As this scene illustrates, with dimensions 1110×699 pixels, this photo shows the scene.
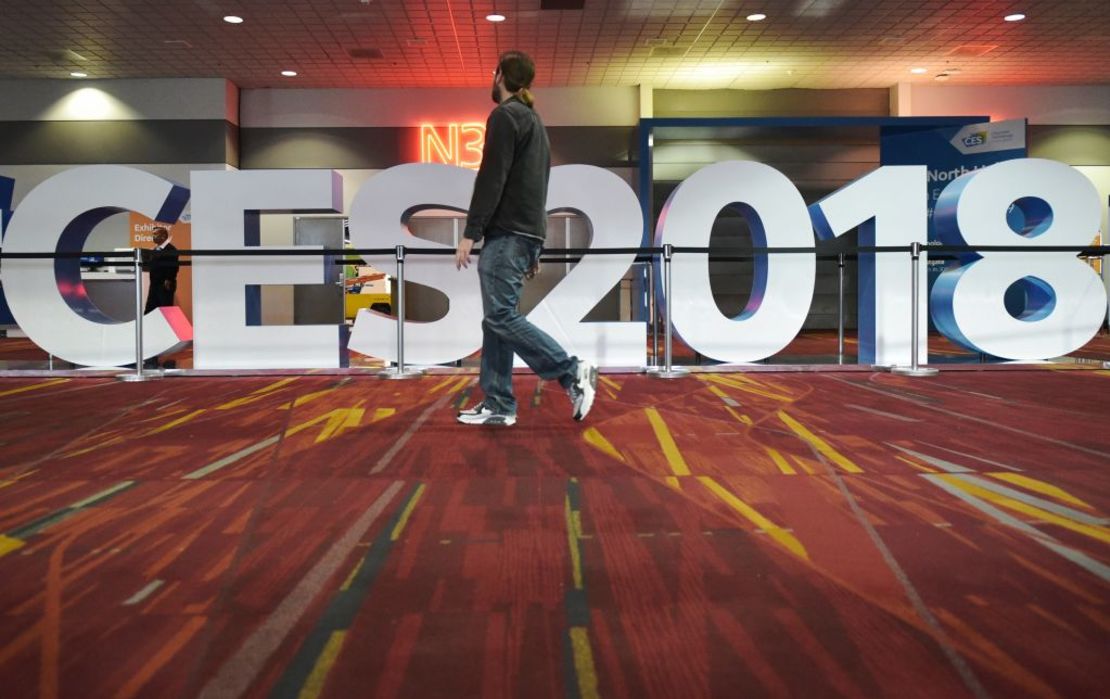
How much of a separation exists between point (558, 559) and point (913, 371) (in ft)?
16.4

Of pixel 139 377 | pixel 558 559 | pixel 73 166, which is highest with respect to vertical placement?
pixel 73 166

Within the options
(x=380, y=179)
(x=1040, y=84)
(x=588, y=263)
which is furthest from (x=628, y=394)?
(x=1040, y=84)

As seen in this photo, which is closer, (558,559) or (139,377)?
(558,559)

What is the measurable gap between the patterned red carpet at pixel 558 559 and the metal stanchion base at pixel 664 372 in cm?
215

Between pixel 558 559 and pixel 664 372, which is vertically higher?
pixel 664 372

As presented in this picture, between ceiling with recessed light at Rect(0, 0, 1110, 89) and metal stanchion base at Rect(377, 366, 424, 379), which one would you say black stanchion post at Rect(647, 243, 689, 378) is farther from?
ceiling with recessed light at Rect(0, 0, 1110, 89)

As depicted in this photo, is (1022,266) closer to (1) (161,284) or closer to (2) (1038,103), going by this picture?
(1) (161,284)

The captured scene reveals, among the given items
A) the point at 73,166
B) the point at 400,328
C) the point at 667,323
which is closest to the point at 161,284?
the point at 400,328

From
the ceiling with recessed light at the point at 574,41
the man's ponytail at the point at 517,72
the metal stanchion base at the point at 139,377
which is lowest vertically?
the metal stanchion base at the point at 139,377

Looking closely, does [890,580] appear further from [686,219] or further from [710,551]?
[686,219]

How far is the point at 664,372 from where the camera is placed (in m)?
6.40

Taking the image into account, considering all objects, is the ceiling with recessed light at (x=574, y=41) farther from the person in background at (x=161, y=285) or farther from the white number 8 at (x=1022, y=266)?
the white number 8 at (x=1022, y=266)

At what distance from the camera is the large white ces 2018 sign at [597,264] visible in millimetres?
6656

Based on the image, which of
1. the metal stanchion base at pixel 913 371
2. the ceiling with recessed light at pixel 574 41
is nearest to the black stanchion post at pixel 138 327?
the ceiling with recessed light at pixel 574 41
